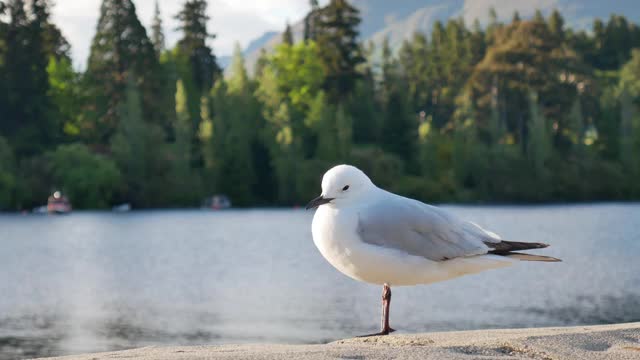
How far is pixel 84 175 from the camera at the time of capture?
77438 millimetres

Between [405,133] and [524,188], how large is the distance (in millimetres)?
10159

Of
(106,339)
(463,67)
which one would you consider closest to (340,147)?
(463,67)

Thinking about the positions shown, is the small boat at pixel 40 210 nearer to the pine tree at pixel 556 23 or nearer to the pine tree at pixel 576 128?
the pine tree at pixel 576 128

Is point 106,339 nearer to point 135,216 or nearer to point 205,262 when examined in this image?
point 205,262

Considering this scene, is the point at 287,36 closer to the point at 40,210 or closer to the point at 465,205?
the point at 465,205

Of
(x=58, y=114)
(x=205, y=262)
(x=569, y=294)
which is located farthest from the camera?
(x=58, y=114)

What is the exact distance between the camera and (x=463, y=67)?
121 meters

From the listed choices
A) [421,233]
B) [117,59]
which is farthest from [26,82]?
[421,233]

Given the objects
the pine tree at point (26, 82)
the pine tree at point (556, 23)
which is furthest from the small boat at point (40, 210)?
the pine tree at point (556, 23)

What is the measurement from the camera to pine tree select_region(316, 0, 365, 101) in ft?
333

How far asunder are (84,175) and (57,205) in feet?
11.4

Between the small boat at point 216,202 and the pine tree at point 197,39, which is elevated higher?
the pine tree at point 197,39

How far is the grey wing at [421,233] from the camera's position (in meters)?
6.90

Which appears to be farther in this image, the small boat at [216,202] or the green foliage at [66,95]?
the green foliage at [66,95]
